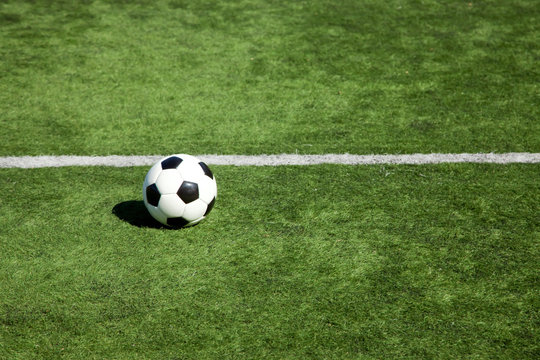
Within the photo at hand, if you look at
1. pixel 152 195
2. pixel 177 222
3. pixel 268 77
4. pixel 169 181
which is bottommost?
pixel 177 222

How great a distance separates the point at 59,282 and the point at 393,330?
2602 mm

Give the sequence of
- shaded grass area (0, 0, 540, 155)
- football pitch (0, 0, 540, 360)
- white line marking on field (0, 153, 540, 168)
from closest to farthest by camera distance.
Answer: football pitch (0, 0, 540, 360) < white line marking on field (0, 153, 540, 168) < shaded grass area (0, 0, 540, 155)

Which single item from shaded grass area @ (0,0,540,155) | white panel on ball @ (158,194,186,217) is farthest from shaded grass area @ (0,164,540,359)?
shaded grass area @ (0,0,540,155)

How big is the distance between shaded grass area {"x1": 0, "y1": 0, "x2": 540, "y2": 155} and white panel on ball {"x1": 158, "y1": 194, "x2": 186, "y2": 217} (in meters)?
1.66

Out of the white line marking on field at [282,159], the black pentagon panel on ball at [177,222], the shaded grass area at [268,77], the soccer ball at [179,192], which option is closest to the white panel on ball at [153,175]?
the soccer ball at [179,192]

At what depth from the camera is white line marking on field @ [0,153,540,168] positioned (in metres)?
6.03

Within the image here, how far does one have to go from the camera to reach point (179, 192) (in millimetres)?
4727

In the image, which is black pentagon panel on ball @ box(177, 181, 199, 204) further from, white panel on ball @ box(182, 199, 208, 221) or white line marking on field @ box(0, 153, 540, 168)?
white line marking on field @ box(0, 153, 540, 168)

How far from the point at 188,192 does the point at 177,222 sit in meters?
0.30

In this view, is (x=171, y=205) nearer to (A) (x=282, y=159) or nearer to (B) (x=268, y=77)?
(A) (x=282, y=159)

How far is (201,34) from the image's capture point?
9141 mm

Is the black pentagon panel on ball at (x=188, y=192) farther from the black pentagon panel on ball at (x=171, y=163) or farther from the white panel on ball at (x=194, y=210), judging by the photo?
the black pentagon panel on ball at (x=171, y=163)

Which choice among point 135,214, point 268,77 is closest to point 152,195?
point 135,214

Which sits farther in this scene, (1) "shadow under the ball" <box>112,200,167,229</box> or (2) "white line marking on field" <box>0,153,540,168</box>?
(2) "white line marking on field" <box>0,153,540,168</box>
